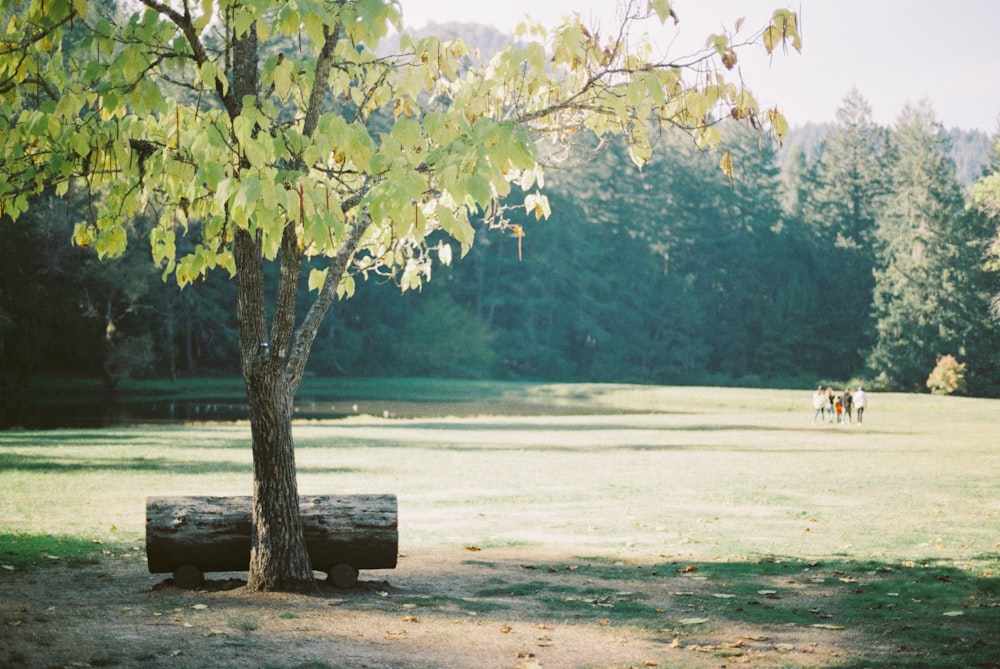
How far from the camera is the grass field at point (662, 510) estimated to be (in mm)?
7055

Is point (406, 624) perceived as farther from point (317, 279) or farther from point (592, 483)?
point (592, 483)

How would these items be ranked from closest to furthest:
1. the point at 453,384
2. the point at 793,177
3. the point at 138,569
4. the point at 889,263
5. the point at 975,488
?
1. the point at 138,569
2. the point at 975,488
3. the point at 453,384
4. the point at 889,263
5. the point at 793,177

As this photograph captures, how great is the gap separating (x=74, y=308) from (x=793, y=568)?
47516 millimetres

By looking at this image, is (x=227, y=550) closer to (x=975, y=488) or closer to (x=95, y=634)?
(x=95, y=634)

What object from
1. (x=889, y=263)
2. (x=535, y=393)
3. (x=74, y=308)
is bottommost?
(x=535, y=393)

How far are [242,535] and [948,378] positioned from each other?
201 feet

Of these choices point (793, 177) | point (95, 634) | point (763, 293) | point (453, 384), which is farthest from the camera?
point (793, 177)

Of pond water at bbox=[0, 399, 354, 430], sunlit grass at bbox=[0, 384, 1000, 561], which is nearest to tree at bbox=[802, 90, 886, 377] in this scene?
pond water at bbox=[0, 399, 354, 430]

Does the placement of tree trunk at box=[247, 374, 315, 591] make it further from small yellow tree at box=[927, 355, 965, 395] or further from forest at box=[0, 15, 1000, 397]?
small yellow tree at box=[927, 355, 965, 395]

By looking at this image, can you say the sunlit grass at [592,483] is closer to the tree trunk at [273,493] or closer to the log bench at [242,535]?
the log bench at [242,535]

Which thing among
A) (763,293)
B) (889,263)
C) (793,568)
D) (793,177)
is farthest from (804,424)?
(793,177)

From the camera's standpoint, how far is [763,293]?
299 ft

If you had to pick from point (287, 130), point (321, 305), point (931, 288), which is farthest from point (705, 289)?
point (287, 130)

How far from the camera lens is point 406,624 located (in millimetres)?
6500
